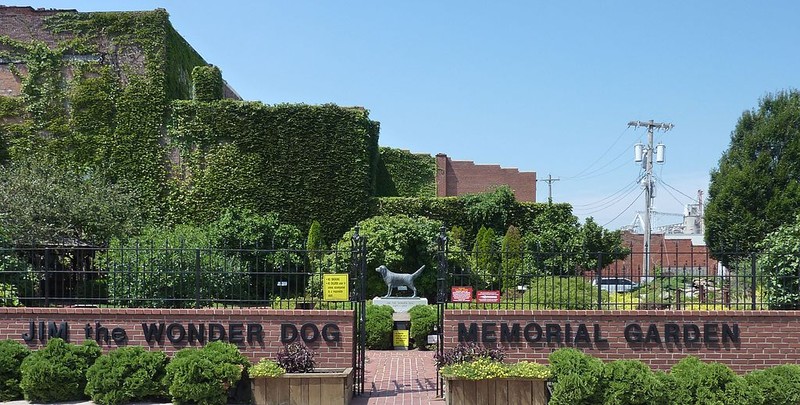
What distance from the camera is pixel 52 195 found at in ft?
63.0

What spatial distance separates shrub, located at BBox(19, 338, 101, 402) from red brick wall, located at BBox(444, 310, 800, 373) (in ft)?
16.9

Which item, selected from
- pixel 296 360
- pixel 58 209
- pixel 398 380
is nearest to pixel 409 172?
pixel 58 209

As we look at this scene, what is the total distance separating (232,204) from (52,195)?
7.87 metres

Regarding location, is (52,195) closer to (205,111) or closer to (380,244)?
(205,111)

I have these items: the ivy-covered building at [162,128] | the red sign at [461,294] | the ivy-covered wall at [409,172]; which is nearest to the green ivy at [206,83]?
the ivy-covered building at [162,128]

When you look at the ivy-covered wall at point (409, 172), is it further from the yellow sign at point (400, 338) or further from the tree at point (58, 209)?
the yellow sign at point (400, 338)

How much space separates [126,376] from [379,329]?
21.1ft

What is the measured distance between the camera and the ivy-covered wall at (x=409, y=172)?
3791cm

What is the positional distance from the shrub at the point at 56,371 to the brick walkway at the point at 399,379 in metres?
3.85

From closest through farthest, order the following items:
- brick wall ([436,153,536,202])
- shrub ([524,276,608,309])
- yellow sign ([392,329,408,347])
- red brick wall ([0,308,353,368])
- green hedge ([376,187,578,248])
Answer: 1. red brick wall ([0,308,353,368])
2. shrub ([524,276,608,309])
3. yellow sign ([392,329,408,347])
4. green hedge ([376,187,578,248])
5. brick wall ([436,153,536,202])

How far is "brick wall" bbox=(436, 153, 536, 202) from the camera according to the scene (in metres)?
39.6

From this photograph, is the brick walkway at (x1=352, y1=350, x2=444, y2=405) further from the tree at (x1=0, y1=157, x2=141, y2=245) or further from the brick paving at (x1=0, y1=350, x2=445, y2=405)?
the tree at (x1=0, y1=157, x2=141, y2=245)

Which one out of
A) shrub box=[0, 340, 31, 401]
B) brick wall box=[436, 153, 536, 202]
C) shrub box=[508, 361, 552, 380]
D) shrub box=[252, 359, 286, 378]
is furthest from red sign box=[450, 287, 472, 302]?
brick wall box=[436, 153, 536, 202]

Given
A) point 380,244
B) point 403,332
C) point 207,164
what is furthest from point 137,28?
point 403,332
